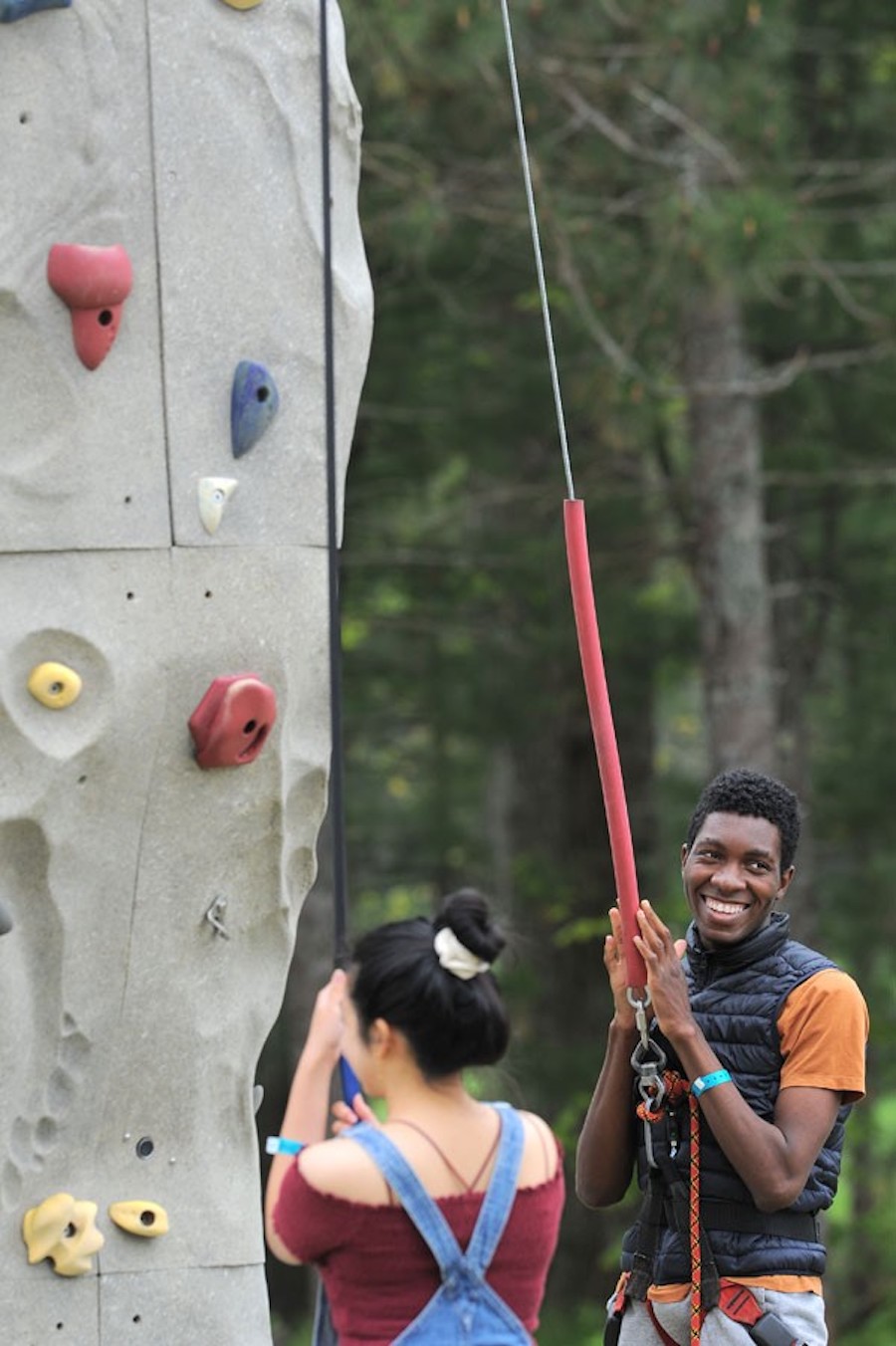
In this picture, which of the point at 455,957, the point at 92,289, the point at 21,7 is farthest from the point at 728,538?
the point at 455,957

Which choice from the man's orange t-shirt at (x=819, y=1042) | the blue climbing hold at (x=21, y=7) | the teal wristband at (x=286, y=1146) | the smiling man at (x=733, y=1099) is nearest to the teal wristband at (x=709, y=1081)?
the smiling man at (x=733, y=1099)

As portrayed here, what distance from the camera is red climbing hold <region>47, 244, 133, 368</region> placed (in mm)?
4555

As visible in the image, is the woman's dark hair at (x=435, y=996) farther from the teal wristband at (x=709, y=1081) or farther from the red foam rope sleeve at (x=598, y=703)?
the red foam rope sleeve at (x=598, y=703)

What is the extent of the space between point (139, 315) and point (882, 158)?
6.69 m

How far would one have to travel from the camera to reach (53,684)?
4.57 m

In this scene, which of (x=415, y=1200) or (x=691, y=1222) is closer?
(x=415, y=1200)

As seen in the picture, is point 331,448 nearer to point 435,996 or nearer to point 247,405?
point 247,405

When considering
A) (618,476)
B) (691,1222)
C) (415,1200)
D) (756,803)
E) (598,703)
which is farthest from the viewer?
(618,476)

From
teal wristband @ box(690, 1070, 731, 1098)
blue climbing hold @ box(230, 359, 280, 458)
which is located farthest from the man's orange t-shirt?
blue climbing hold @ box(230, 359, 280, 458)

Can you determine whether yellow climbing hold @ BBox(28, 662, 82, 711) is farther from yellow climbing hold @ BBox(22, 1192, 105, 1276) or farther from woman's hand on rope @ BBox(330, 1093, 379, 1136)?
woman's hand on rope @ BBox(330, 1093, 379, 1136)

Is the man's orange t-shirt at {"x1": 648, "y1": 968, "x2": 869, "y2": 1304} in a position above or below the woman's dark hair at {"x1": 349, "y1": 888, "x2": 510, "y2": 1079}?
below

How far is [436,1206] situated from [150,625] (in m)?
1.77

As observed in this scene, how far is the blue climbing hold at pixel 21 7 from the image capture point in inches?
177

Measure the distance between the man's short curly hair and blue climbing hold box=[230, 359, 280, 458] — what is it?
1.35 meters
